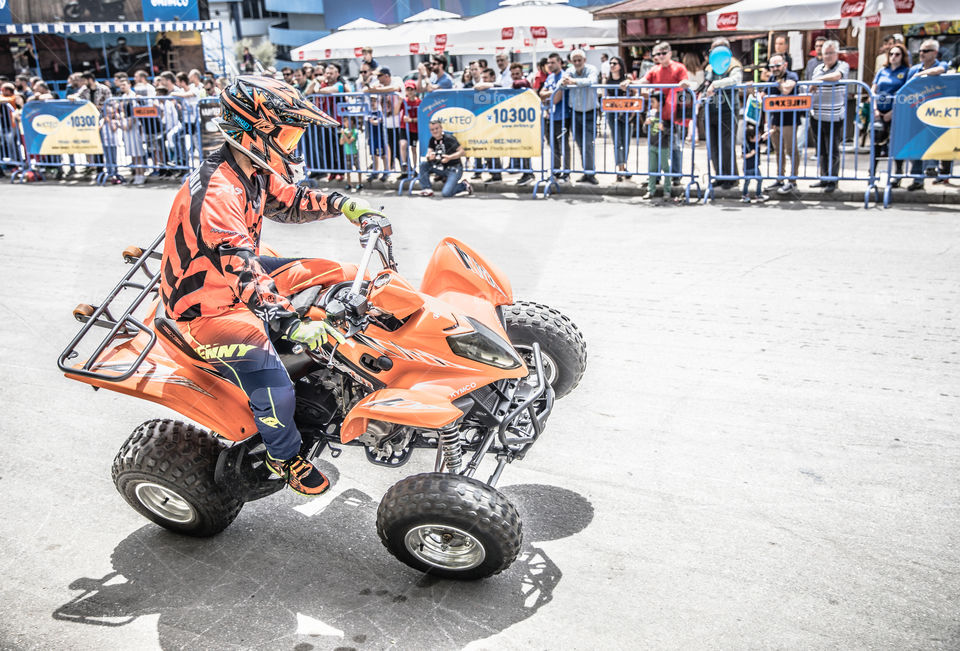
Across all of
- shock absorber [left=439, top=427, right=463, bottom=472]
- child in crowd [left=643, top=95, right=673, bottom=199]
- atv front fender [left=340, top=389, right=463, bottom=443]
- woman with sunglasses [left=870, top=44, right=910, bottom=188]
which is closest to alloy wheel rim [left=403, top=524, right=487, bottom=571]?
shock absorber [left=439, top=427, right=463, bottom=472]

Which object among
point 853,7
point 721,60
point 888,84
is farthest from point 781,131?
point 853,7

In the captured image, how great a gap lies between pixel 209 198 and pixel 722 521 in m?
2.79

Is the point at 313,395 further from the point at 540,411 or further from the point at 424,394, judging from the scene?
the point at 540,411

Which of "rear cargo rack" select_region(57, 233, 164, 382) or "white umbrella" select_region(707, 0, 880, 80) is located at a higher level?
"white umbrella" select_region(707, 0, 880, 80)

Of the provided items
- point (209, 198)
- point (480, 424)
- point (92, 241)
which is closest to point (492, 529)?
point (480, 424)

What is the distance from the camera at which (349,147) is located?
1482 cm

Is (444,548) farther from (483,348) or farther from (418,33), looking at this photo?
(418,33)

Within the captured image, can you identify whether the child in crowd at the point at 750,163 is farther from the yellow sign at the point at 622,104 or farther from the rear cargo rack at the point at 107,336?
the rear cargo rack at the point at 107,336

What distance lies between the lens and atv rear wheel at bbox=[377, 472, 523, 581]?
141 inches

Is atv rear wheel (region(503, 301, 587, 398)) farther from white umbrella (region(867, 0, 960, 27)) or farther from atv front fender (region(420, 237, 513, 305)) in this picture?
white umbrella (region(867, 0, 960, 27))

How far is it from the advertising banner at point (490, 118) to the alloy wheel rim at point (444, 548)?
34.0 feet

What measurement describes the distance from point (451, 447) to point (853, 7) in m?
13.5

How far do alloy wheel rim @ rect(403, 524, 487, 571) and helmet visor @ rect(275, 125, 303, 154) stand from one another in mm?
Result: 1756

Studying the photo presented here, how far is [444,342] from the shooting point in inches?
153
